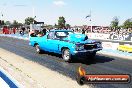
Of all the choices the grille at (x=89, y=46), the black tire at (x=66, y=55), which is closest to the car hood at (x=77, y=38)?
the grille at (x=89, y=46)

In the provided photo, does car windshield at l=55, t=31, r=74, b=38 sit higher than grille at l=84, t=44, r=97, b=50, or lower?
higher

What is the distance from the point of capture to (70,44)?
45.1ft

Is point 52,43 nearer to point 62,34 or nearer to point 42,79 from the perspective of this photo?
point 62,34

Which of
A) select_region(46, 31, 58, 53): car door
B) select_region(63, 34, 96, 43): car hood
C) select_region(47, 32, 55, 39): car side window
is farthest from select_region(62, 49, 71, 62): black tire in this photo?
select_region(47, 32, 55, 39): car side window

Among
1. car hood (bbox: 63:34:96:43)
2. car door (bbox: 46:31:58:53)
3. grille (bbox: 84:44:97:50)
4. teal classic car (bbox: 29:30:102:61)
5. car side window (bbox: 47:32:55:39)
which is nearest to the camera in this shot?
teal classic car (bbox: 29:30:102:61)

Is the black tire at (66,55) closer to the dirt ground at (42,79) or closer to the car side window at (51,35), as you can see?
the car side window at (51,35)

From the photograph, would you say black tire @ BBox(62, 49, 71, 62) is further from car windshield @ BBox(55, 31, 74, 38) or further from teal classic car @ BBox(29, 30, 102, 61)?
car windshield @ BBox(55, 31, 74, 38)

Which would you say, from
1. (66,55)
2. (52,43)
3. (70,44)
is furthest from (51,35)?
(70,44)

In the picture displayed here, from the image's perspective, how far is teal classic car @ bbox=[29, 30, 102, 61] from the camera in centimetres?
1355

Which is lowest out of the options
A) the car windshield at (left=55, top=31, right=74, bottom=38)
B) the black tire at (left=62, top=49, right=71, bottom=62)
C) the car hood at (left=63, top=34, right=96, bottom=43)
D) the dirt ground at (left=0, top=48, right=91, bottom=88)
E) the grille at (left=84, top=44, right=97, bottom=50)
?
the dirt ground at (left=0, top=48, right=91, bottom=88)

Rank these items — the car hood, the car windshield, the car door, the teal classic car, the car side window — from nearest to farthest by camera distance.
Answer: the teal classic car
the car hood
the car door
the car windshield
the car side window

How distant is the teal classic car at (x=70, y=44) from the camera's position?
1355cm

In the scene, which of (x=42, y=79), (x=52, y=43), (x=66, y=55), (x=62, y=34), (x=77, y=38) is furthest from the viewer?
(x=62, y=34)

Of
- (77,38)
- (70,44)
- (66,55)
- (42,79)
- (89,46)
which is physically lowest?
(42,79)
